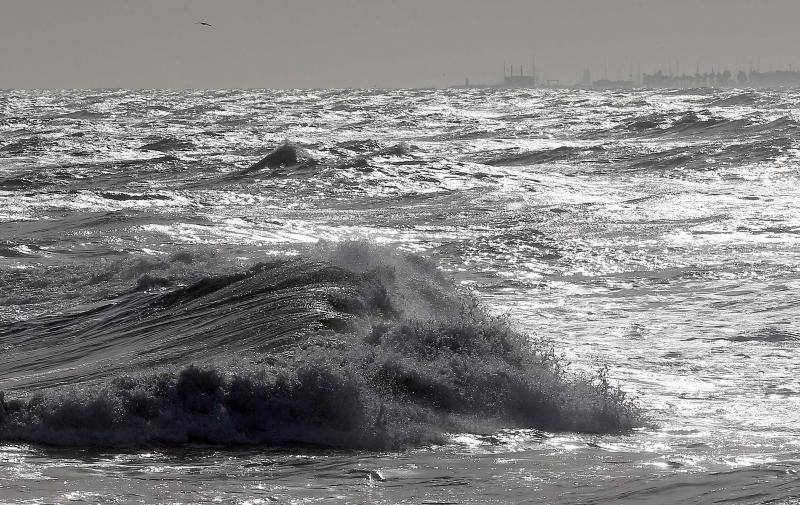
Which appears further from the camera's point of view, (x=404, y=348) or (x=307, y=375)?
(x=404, y=348)

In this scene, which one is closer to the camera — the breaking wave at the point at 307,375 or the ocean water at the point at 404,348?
the ocean water at the point at 404,348

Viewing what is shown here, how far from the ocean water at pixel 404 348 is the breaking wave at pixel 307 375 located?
0.02 metres

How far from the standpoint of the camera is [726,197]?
22703mm

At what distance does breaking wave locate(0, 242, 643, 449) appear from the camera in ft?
23.7

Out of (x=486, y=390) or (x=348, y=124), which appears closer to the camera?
(x=486, y=390)

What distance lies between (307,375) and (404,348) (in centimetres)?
107

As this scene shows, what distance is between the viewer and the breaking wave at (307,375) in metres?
7.21

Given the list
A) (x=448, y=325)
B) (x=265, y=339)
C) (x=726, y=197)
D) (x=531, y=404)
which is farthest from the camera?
(x=726, y=197)

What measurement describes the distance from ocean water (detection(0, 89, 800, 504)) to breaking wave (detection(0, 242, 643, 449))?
0.02m

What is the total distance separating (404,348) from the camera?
8414 mm

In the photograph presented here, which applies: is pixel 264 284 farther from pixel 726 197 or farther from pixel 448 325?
pixel 726 197

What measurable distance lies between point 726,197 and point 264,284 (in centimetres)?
1381

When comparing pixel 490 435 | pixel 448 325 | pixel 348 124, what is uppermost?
pixel 348 124

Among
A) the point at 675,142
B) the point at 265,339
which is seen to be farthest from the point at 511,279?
the point at 675,142
